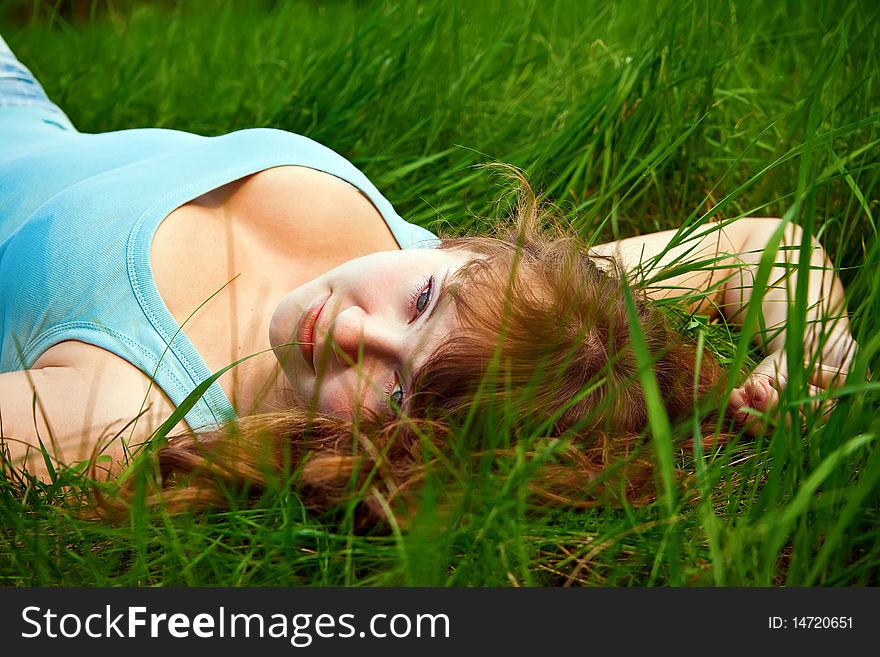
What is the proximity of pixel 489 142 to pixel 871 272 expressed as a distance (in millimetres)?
1067

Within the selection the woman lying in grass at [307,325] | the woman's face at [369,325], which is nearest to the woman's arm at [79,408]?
the woman lying in grass at [307,325]

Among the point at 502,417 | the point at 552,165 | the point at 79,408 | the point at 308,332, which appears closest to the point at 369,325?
the point at 308,332

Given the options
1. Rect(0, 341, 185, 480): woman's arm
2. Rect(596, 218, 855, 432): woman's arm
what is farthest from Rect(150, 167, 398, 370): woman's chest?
Rect(596, 218, 855, 432): woman's arm

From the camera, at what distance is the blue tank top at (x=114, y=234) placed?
4.82 ft

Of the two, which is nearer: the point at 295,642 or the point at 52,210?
the point at 295,642

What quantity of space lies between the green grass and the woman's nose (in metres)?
0.24

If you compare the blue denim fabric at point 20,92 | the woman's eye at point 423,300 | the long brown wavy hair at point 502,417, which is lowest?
the long brown wavy hair at point 502,417

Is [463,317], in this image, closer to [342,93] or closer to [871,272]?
[871,272]

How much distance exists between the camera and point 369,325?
133cm

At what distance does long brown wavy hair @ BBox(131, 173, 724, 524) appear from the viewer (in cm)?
112

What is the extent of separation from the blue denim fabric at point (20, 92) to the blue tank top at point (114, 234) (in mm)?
262

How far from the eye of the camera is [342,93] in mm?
2230

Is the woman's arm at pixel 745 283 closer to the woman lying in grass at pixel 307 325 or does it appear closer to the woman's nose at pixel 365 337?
the woman lying in grass at pixel 307 325

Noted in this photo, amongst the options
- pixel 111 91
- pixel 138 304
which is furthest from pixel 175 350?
pixel 111 91
